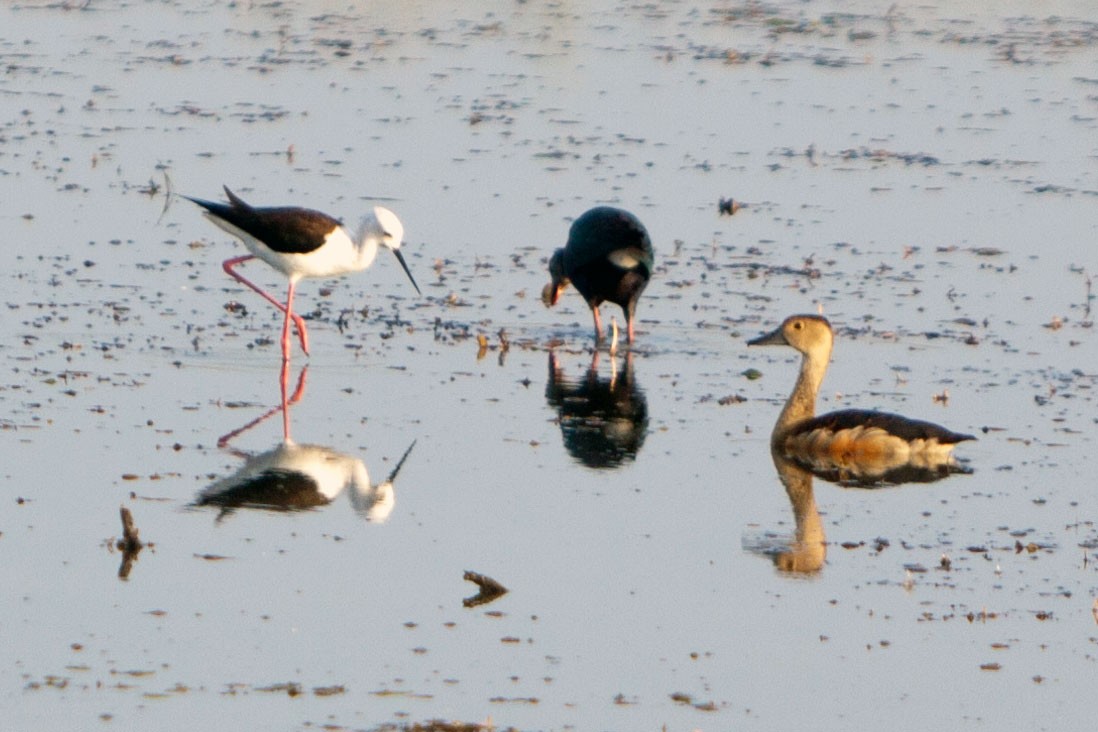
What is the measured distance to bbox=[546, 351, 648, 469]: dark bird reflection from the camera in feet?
38.9

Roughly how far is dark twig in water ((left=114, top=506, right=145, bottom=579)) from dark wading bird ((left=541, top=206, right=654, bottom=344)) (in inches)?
237

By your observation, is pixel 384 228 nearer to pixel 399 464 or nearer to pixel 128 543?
pixel 399 464

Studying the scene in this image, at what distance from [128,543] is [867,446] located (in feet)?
14.5

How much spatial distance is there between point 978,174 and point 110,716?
15.3 meters

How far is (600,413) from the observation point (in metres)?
12.8

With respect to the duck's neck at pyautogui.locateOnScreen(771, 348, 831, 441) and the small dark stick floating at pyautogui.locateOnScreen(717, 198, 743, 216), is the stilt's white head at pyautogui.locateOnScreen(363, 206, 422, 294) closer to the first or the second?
the duck's neck at pyautogui.locateOnScreen(771, 348, 831, 441)

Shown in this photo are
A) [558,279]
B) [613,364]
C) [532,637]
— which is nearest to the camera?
[532,637]

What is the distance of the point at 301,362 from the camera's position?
535 inches

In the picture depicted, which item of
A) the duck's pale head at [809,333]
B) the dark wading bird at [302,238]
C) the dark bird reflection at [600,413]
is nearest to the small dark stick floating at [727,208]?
the dark bird reflection at [600,413]

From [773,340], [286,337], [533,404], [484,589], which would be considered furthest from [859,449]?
[286,337]

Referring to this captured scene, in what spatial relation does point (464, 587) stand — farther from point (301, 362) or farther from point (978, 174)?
point (978, 174)

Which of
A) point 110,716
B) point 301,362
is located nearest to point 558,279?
point 301,362

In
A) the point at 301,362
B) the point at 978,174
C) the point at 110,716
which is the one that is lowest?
the point at 110,716

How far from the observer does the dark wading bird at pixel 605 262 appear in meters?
14.9
